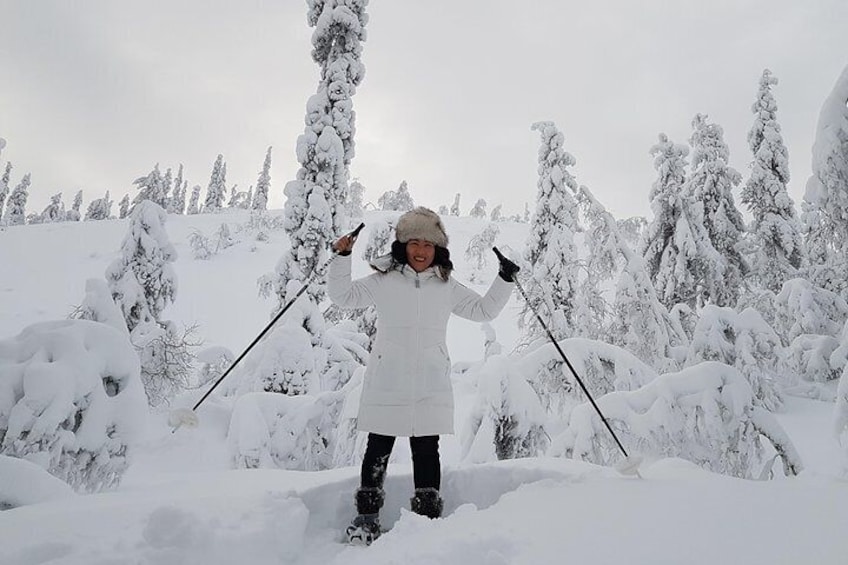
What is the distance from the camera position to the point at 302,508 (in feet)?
9.07

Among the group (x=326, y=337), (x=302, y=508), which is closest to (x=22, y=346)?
(x=302, y=508)

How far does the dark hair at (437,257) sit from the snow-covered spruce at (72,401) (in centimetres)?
232

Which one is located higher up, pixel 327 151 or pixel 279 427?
pixel 327 151

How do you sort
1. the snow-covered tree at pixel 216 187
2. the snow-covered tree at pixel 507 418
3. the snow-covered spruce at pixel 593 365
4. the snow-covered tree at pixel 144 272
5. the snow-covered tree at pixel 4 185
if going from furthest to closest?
the snow-covered tree at pixel 216 187 → the snow-covered tree at pixel 4 185 → the snow-covered tree at pixel 144 272 → the snow-covered spruce at pixel 593 365 → the snow-covered tree at pixel 507 418

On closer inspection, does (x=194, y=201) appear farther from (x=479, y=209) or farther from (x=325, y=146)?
(x=325, y=146)

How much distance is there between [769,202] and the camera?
55.1 ft

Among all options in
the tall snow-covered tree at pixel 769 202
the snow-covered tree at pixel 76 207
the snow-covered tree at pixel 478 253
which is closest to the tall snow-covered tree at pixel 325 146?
the tall snow-covered tree at pixel 769 202

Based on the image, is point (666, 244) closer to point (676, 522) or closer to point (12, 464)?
point (676, 522)

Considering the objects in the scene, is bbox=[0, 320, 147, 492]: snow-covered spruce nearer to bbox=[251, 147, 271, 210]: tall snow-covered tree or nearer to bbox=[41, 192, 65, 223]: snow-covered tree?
bbox=[251, 147, 271, 210]: tall snow-covered tree

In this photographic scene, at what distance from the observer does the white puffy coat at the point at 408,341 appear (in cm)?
317

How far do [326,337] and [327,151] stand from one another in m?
4.96

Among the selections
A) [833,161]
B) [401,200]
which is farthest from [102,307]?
[401,200]

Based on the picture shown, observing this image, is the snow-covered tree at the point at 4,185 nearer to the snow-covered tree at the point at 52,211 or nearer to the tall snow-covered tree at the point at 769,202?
the snow-covered tree at the point at 52,211

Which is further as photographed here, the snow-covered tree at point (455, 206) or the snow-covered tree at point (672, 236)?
the snow-covered tree at point (455, 206)
